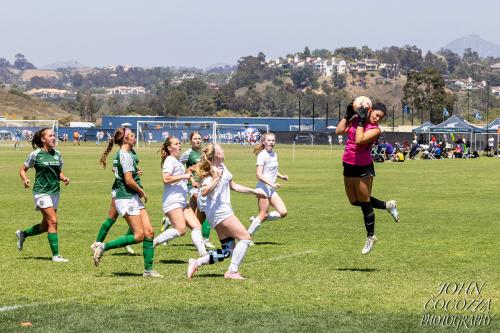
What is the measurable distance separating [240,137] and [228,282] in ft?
313

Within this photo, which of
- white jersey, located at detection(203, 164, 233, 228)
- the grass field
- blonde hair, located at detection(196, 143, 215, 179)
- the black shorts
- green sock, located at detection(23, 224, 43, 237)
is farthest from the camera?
green sock, located at detection(23, 224, 43, 237)

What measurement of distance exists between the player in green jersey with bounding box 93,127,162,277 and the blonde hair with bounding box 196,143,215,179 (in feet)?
4.12

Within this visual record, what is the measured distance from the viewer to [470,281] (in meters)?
13.2

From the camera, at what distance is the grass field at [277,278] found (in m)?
10.6

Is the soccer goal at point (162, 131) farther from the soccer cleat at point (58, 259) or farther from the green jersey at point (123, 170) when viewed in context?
the green jersey at point (123, 170)

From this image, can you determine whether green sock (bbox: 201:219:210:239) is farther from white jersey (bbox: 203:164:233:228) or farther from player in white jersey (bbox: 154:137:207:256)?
white jersey (bbox: 203:164:233:228)

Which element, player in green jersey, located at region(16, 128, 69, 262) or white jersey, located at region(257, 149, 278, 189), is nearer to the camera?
player in green jersey, located at region(16, 128, 69, 262)

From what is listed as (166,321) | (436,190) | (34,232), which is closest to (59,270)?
(34,232)

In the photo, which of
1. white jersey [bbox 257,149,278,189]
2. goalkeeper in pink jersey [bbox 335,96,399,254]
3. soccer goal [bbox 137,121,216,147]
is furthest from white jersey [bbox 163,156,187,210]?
soccer goal [bbox 137,121,216,147]

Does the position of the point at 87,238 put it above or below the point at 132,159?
below

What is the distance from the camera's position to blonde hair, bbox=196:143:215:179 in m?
13.0

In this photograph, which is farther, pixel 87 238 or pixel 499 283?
pixel 87 238

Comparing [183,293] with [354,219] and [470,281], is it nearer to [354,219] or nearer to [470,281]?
[470,281]

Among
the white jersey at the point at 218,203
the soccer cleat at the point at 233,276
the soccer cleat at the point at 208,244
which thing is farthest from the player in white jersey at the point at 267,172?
the white jersey at the point at 218,203
